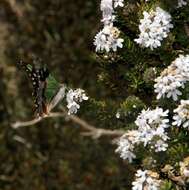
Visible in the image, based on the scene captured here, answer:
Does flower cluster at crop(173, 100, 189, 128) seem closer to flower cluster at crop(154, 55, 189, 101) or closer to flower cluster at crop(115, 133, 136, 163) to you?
flower cluster at crop(154, 55, 189, 101)

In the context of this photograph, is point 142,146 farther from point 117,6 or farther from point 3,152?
point 3,152

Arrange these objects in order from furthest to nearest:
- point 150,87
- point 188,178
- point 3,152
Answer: point 3,152
point 150,87
point 188,178

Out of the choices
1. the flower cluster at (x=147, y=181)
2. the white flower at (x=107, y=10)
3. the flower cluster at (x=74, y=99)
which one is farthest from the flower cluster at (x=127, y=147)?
the white flower at (x=107, y=10)

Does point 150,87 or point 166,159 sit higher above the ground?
point 150,87

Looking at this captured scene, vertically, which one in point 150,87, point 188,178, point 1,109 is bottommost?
point 188,178

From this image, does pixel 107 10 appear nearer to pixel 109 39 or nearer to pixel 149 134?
pixel 109 39

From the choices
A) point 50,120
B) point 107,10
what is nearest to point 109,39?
point 107,10

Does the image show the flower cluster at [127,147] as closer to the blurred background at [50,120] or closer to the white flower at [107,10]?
the white flower at [107,10]

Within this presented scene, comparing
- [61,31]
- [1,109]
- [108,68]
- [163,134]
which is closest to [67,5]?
[61,31]
